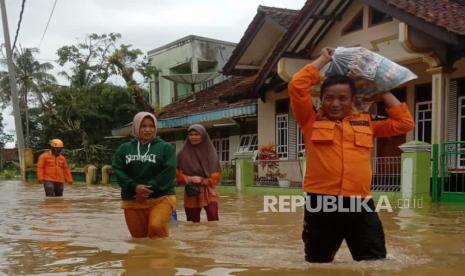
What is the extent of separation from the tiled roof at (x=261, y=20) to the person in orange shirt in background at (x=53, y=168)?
7.01 m

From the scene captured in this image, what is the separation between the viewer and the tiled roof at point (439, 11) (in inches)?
437

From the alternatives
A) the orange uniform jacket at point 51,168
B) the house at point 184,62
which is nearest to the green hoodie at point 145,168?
the orange uniform jacket at point 51,168

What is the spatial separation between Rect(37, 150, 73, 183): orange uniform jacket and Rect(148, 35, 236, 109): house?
593 inches

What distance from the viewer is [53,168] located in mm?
13555

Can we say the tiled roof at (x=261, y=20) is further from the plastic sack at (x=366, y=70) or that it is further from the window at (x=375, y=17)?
the plastic sack at (x=366, y=70)

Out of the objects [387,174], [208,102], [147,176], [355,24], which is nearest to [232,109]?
[208,102]

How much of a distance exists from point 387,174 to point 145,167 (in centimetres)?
809

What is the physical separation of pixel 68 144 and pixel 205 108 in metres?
15.4

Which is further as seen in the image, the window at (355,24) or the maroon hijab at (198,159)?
the window at (355,24)

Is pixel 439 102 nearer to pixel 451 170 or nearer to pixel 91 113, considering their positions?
pixel 451 170

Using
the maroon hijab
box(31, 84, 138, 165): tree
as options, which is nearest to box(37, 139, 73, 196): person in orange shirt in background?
the maroon hijab

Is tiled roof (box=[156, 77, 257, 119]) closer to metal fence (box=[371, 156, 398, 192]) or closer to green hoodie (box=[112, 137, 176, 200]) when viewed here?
metal fence (box=[371, 156, 398, 192])

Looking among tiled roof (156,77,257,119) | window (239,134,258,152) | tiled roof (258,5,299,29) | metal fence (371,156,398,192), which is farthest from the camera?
window (239,134,258,152)

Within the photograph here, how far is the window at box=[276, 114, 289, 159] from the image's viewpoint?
59.0 feet
